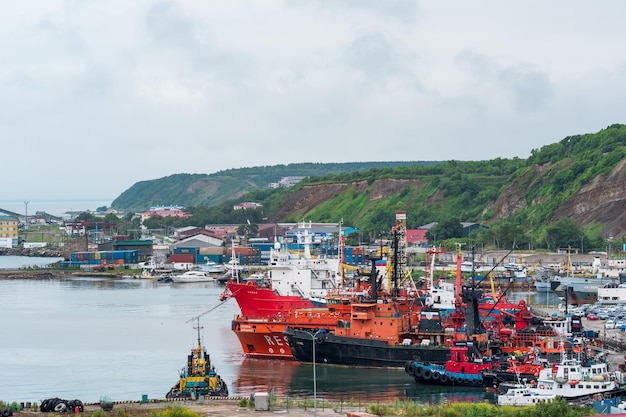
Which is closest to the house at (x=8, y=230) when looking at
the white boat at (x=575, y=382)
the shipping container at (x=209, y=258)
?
the shipping container at (x=209, y=258)

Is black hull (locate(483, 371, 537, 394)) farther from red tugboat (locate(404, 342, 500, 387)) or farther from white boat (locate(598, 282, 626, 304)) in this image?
white boat (locate(598, 282, 626, 304))

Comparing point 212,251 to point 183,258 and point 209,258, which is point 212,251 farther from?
point 183,258

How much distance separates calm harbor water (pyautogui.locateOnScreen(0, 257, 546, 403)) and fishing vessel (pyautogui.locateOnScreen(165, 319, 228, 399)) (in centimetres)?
257

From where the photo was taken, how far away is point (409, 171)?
178500mm

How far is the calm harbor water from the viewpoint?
A: 45.0 m

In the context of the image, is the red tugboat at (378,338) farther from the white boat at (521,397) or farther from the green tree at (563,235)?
the green tree at (563,235)

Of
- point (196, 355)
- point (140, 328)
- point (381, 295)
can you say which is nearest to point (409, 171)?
point (140, 328)

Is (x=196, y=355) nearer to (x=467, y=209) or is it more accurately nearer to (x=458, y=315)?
(x=458, y=315)

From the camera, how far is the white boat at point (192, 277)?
11581 cm

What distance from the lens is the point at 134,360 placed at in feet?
175

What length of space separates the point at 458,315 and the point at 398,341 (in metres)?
2.80

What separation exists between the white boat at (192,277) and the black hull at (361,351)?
210 feet

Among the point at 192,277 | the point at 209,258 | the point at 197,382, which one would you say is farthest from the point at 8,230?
the point at 197,382

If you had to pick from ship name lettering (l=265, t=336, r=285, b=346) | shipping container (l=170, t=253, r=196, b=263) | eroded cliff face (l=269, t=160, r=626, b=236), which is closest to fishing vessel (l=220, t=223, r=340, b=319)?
ship name lettering (l=265, t=336, r=285, b=346)
